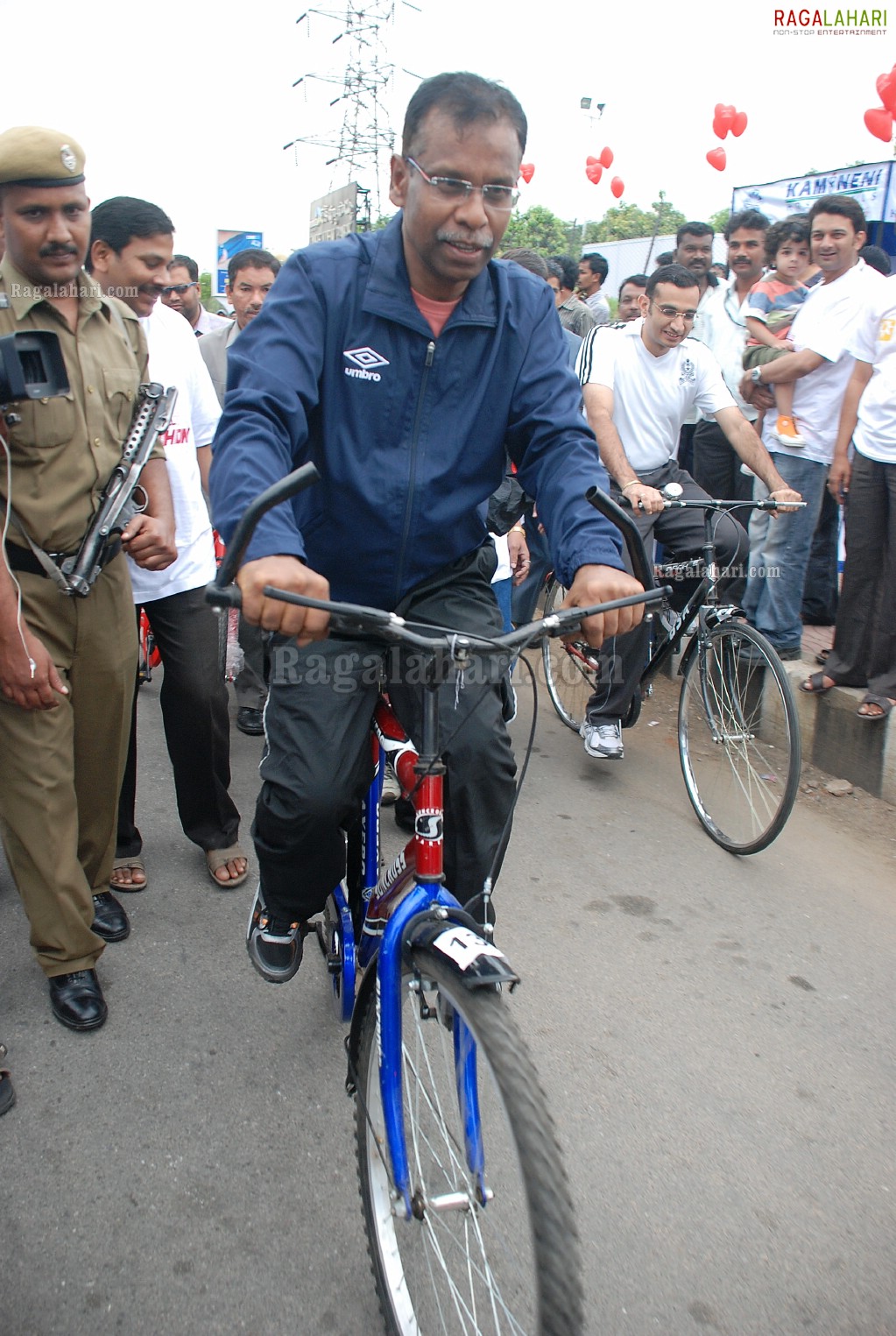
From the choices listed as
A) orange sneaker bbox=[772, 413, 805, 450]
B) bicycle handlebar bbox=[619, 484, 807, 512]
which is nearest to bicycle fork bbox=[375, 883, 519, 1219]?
bicycle handlebar bbox=[619, 484, 807, 512]

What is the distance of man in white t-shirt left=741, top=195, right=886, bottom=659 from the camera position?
521cm

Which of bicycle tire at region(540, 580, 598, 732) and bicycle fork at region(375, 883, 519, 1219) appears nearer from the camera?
bicycle fork at region(375, 883, 519, 1219)

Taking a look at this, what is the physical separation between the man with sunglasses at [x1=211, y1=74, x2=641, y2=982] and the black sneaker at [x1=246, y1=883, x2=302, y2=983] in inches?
6.4

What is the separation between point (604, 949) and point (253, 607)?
2.18 metres

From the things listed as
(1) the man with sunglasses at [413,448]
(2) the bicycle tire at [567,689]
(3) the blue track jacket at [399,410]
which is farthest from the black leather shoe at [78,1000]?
(2) the bicycle tire at [567,689]

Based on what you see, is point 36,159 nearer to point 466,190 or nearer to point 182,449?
point 182,449

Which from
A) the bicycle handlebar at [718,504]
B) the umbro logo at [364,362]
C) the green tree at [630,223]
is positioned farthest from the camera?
the green tree at [630,223]

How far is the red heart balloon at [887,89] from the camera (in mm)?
10352

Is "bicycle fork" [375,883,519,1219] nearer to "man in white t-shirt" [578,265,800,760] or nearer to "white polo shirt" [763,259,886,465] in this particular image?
"man in white t-shirt" [578,265,800,760]

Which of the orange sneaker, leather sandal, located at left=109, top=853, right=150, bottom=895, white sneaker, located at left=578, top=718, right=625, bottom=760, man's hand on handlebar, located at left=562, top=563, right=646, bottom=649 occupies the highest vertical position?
the orange sneaker

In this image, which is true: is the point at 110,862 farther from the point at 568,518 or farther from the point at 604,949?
the point at 568,518

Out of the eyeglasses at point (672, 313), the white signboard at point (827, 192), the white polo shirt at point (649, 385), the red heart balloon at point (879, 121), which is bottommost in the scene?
the white polo shirt at point (649, 385)

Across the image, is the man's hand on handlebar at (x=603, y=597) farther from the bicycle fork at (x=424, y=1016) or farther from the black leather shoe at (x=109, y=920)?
the black leather shoe at (x=109, y=920)

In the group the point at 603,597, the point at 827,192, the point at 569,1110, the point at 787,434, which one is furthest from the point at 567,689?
the point at 827,192
